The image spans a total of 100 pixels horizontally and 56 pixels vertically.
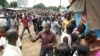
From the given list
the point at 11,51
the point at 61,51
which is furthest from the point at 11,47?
the point at 61,51

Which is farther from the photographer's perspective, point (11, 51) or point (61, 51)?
point (61, 51)

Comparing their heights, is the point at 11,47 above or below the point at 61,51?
above

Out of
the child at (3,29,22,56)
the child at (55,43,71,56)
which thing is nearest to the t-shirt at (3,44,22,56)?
the child at (3,29,22,56)

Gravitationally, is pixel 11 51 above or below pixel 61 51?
above

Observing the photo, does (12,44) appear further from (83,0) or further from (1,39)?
(83,0)

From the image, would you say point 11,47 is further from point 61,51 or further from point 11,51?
point 61,51

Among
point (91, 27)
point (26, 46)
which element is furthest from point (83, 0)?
point (26, 46)

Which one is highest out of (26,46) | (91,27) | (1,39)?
(1,39)

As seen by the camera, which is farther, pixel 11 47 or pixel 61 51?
pixel 61 51

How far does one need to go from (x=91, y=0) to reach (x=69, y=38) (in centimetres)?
309

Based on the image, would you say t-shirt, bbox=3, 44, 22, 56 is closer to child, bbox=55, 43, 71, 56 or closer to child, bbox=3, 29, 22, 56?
child, bbox=3, 29, 22, 56

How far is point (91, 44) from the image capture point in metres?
5.17

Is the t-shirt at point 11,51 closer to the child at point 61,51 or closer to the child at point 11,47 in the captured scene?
the child at point 11,47

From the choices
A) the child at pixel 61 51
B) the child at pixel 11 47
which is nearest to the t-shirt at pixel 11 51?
the child at pixel 11 47
